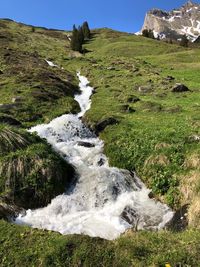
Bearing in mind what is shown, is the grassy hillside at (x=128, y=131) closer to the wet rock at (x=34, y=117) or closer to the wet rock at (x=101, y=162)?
the wet rock at (x=34, y=117)

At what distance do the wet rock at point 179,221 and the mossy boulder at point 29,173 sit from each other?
22.2ft

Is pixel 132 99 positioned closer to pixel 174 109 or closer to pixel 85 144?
pixel 174 109

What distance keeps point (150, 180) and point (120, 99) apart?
81.5 ft

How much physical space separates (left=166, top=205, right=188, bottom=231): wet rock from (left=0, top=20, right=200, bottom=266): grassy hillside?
374 millimetres

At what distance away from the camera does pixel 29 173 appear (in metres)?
22.4

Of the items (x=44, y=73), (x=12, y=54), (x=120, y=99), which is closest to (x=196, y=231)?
(x=120, y=99)

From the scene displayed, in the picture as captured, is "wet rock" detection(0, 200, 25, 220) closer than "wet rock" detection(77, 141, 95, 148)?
Yes

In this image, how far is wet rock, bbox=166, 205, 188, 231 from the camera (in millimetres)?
18819

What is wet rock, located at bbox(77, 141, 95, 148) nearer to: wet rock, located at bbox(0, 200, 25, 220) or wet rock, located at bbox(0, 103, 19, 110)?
wet rock, located at bbox(0, 200, 25, 220)

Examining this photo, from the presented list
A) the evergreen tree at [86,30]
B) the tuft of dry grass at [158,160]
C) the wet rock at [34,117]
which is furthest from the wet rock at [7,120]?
the evergreen tree at [86,30]

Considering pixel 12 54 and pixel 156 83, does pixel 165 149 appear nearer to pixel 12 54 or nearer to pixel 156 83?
pixel 156 83

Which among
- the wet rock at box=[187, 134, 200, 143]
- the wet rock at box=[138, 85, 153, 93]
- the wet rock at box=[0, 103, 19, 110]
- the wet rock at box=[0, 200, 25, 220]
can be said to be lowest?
the wet rock at box=[0, 200, 25, 220]

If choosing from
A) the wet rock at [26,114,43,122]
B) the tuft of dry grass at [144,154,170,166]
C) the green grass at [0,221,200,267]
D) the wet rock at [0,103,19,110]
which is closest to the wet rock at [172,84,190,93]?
the wet rock at [26,114,43,122]

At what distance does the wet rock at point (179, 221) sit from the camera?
18.8 metres
